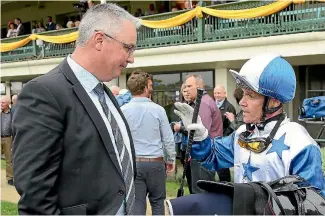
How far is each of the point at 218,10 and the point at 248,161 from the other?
9.05m

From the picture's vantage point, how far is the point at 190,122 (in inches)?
108

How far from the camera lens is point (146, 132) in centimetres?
472

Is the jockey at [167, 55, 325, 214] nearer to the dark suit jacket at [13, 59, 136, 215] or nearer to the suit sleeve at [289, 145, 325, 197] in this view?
the suit sleeve at [289, 145, 325, 197]

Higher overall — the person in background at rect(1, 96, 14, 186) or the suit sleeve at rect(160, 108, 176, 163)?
the suit sleeve at rect(160, 108, 176, 163)

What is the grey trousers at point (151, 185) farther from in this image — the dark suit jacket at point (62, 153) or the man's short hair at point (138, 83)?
the dark suit jacket at point (62, 153)

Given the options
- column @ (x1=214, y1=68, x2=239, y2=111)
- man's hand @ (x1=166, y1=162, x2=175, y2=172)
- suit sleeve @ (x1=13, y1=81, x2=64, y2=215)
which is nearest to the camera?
suit sleeve @ (x1=13, y1=81, x2=64, y2=215)

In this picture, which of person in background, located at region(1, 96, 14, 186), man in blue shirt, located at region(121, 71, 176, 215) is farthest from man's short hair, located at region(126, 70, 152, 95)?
person in background, located at region(1, 96, 14, 186)

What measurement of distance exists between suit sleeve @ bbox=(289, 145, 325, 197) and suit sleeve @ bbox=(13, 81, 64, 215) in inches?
44.9

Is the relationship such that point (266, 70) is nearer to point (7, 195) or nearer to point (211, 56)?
point (7, 195)

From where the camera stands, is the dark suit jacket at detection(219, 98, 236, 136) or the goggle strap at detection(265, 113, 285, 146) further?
Answer: the dark suit jacket at detection(219, 98, 236, 136)

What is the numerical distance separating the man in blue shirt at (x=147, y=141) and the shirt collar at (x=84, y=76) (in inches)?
107

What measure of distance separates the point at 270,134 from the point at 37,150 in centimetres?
121

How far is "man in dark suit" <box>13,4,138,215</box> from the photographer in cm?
173

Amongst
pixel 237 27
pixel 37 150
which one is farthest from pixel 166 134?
pixel 237 27
